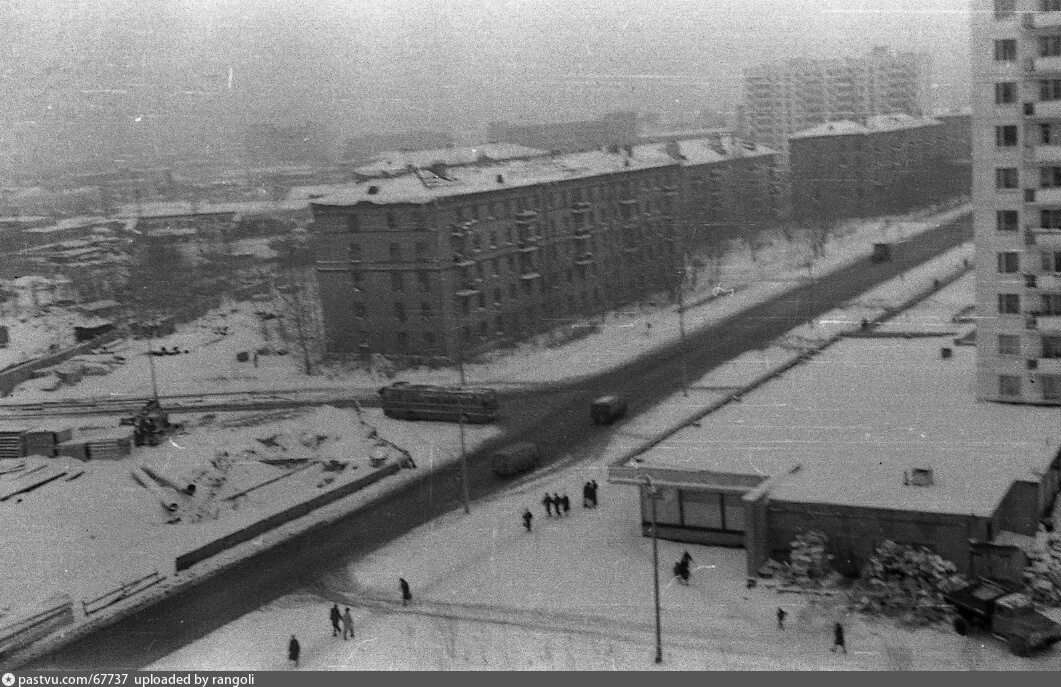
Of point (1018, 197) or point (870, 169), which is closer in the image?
point (1018, 197)

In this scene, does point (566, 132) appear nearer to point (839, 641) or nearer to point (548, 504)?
point (548, 504)

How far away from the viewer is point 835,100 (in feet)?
116

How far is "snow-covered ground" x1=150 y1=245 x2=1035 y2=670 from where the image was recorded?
670 centimetres

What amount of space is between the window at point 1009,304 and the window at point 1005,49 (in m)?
2.29

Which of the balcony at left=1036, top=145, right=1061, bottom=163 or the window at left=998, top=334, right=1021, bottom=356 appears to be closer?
the balcony at left=1036, top=145, right=1061, bottom=163

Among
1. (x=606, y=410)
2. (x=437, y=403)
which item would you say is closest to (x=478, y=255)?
(x=437, y=403)

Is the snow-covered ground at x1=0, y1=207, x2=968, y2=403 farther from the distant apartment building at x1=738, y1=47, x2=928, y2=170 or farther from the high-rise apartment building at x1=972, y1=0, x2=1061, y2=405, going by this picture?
the distant apartment building at x1=738, y1=47, x2=928, y2=170

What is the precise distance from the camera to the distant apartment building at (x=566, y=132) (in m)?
29.9

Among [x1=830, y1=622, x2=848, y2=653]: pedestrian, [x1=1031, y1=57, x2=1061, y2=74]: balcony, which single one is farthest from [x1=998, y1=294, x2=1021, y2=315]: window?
[x1=830, y1=622, x2=848, y2=653]: pedestrian

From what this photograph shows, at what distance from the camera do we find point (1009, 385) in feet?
36.6

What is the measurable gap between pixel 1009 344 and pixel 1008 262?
0.83 m

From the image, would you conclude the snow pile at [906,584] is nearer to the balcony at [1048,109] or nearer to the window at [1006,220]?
the window at [1006,220]

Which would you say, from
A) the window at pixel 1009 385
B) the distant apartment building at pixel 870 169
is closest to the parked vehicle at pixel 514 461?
the window at pixel 1009 385

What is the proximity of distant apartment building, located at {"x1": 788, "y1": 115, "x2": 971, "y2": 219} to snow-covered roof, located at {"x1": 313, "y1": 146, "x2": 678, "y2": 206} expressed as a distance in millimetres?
6909
